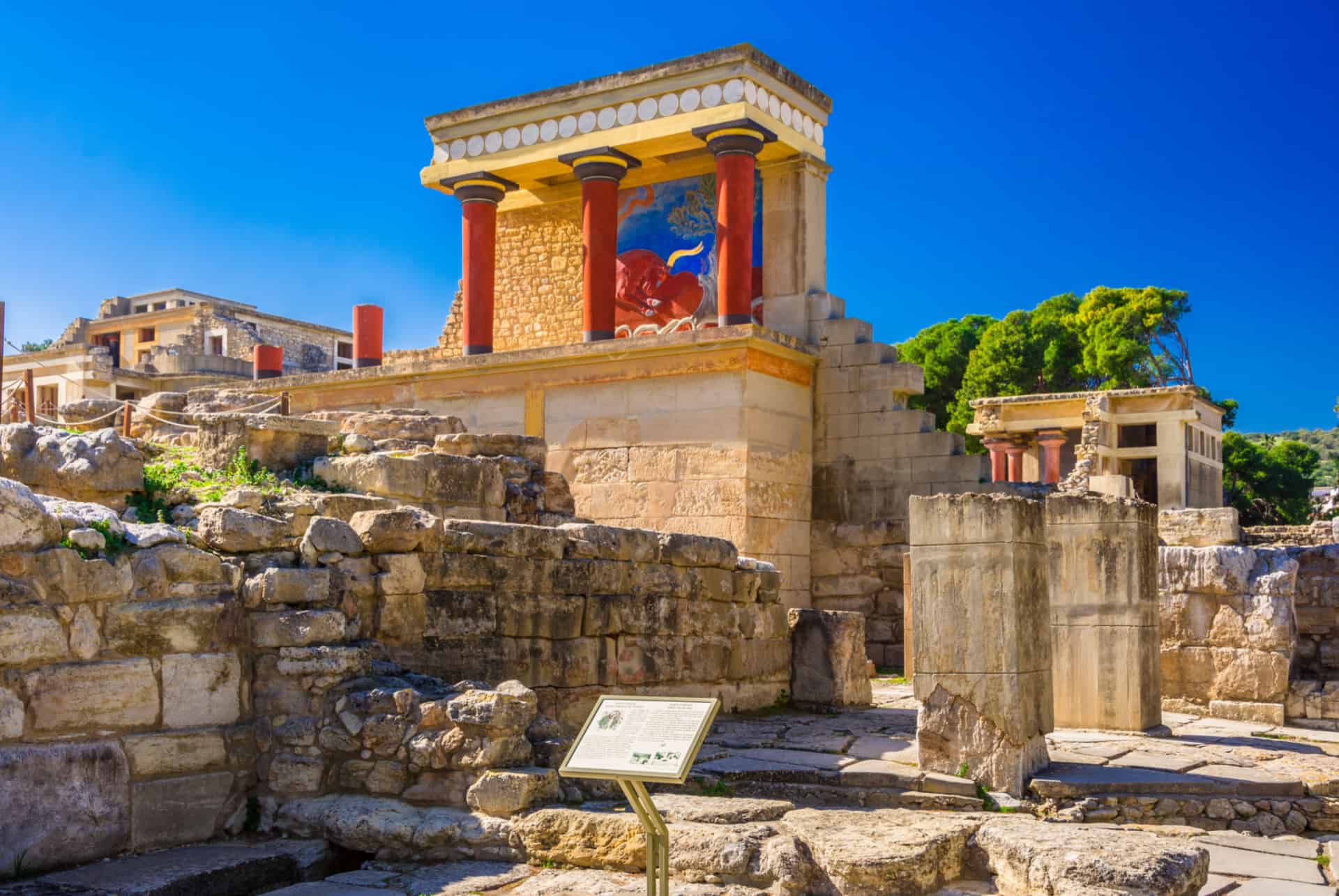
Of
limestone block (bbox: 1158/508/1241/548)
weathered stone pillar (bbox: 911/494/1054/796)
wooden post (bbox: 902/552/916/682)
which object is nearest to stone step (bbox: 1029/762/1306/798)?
weathered stone pillar (bbox: 911/494/1054/796)

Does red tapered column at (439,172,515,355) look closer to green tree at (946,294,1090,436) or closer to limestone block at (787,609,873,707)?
limestone block at (787,609,873,707)

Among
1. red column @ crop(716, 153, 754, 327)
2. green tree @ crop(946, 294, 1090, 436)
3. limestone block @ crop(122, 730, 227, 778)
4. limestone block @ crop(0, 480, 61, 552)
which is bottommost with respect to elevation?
limestone block @ crop(122, 730, 227, 778)

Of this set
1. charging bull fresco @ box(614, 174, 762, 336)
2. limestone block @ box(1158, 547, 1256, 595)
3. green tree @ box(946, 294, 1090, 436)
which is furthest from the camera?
green tree @ box(946, 294, 1090, 436)

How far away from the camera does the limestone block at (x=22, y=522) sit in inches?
211

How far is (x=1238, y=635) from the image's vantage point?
33.0ft

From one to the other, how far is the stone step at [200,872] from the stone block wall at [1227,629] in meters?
7.51

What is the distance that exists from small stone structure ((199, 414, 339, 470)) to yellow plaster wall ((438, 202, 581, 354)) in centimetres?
835

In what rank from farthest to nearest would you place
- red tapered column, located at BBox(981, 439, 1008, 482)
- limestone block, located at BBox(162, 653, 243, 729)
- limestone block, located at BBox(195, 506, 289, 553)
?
red tapered column, located at BBox(981, 439, 1008, 482) < limestone block, located at BBox(195, 506, 289, 553) < limestone block, located at BBox(162, 653, 243, 729)

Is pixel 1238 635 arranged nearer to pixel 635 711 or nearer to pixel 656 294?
pixel 635 711

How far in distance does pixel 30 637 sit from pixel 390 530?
200 cm

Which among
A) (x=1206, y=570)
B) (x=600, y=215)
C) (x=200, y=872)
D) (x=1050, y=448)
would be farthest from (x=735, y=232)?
(x=1050, y=448)

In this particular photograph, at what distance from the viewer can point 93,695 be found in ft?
18.0

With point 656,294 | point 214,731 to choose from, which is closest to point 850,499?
point 656,294

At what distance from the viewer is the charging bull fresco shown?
16.4 metres
